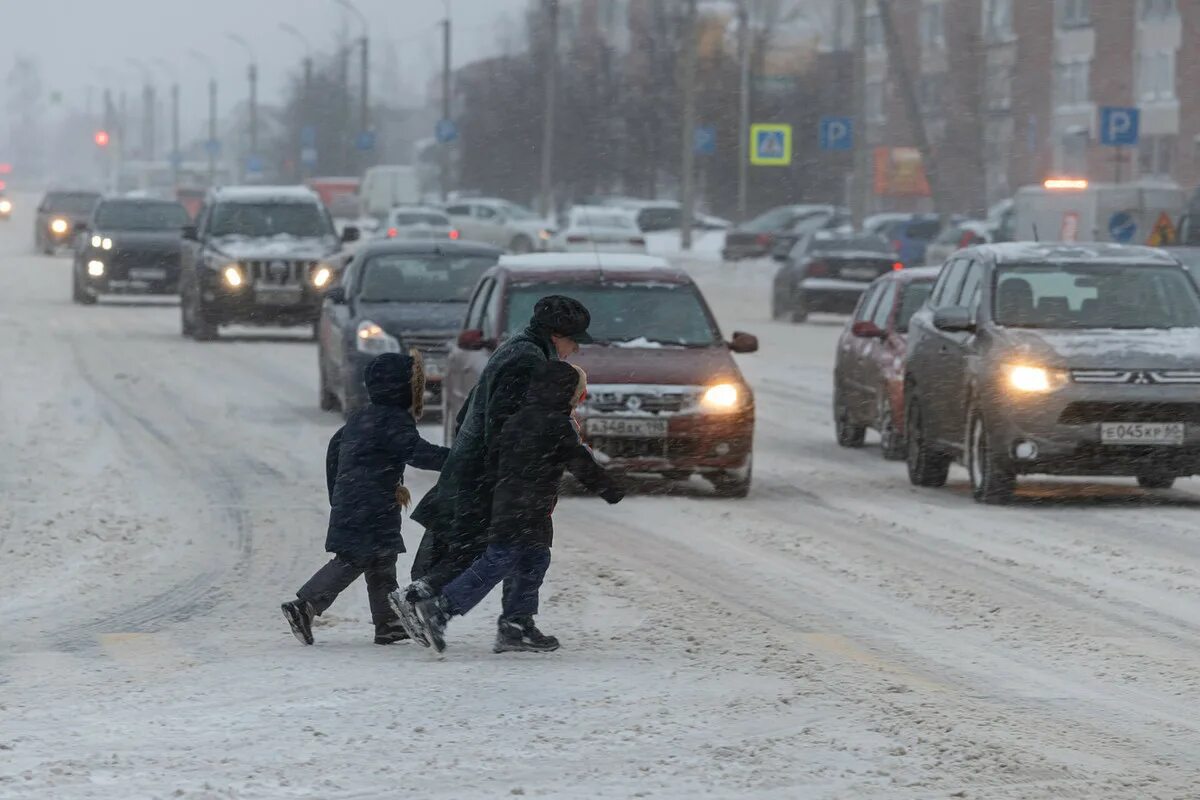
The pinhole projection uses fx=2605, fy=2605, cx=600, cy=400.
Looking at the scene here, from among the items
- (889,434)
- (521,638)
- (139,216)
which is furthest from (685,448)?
(139,216)

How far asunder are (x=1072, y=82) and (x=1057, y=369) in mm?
74592

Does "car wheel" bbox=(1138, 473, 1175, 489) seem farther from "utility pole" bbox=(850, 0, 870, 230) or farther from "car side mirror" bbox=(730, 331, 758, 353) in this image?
"utility pole" bbox=(850, 0, 870, 230)

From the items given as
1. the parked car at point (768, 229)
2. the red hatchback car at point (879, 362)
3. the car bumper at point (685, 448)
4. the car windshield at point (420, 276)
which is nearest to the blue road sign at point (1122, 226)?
the car windshield at point (420, 276)

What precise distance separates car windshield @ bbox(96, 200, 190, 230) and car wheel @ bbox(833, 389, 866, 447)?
21.7 metres

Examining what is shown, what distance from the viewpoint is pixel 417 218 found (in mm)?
61594

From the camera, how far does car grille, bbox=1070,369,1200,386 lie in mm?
14828

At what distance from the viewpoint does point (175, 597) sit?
1071cm

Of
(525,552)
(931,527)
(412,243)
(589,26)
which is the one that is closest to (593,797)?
(525,552)

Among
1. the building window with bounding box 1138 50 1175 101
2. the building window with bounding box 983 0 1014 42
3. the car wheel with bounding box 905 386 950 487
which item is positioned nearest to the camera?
the car wheel with bounding box 905 386 950 487

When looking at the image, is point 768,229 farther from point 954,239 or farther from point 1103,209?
point 1103,209

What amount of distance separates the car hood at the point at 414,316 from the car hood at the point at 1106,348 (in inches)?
255

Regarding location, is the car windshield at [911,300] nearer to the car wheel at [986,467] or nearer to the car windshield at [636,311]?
the car windshield at [636,311]

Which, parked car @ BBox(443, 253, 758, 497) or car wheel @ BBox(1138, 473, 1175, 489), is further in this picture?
car wheel @ BBox(1138, 473, 1175, 489)

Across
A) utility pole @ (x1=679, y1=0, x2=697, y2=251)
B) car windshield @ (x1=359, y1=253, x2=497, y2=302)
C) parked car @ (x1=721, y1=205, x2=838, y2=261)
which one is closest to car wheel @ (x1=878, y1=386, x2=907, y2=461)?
car windshield @ (x1=359, y1=253, x2=497, y2=302)
